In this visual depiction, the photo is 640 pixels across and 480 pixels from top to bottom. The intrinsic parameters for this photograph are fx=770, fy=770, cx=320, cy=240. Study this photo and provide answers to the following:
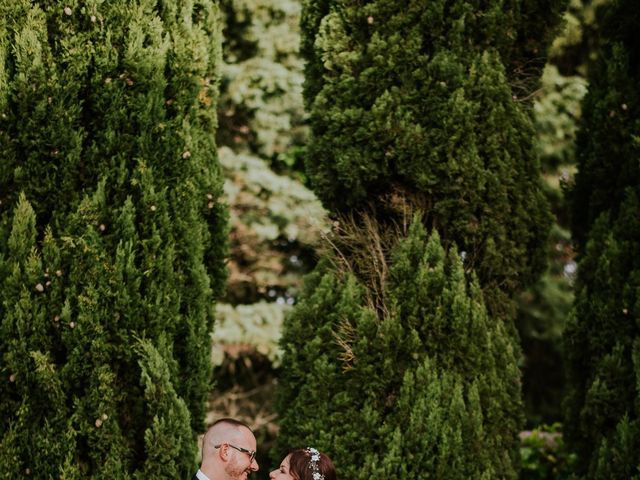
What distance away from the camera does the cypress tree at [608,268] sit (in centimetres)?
529

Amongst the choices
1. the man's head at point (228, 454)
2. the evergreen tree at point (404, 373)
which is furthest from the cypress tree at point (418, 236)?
the man's head at point (228, 454)

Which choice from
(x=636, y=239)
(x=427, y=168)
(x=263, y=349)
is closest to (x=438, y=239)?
(x=427, y=168)

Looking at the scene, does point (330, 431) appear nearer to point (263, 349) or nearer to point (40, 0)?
point (40, 0)

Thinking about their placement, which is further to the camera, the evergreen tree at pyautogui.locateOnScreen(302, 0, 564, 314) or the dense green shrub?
the dense green shrub

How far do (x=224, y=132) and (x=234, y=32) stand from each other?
1.48 metres

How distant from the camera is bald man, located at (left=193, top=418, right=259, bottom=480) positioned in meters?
3.85

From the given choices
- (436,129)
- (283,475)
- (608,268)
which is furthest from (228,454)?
(608,268)

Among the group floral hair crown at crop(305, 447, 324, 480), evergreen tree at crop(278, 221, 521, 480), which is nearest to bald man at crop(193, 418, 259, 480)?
floral hair crown at crop(305, 447, 324, 480)

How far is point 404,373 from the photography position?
519cm

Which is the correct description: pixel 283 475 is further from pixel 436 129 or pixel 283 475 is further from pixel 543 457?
pixel 543 457

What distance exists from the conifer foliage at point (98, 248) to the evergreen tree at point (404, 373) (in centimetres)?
79

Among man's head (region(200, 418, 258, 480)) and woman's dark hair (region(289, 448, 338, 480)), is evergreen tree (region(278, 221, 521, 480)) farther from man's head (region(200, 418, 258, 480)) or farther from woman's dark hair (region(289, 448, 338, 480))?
man's head (region(200, 418, 258, 480))

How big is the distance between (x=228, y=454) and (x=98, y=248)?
5.82 ft

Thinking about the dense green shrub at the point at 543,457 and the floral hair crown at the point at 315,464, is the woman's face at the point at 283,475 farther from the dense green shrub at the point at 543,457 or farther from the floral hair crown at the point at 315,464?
the dense green shrub at the point at 543,457
